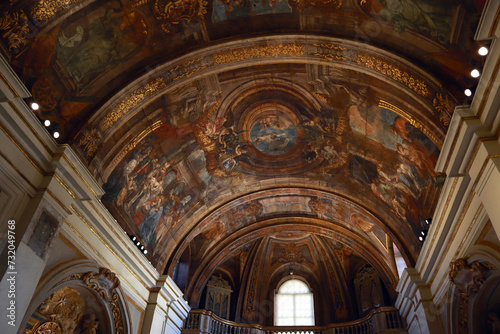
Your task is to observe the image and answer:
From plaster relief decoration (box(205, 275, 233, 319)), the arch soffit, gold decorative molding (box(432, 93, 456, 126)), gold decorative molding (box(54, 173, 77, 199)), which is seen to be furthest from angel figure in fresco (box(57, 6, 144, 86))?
plaster relief decoration (box(205, 275, 233, 319))

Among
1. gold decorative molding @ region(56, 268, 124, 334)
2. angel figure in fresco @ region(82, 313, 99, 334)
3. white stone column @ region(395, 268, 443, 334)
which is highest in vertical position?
white stone column @ region(395, 268, 443, 334)

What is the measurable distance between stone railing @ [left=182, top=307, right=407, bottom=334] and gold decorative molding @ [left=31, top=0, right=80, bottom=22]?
42.5 ft

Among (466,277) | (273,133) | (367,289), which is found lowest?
(466,277)

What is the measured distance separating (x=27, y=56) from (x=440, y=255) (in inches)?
469

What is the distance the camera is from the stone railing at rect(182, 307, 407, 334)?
15734mm

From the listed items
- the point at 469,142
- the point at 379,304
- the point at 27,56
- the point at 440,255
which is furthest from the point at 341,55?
the point at 379,304

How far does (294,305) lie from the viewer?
20.1 meters

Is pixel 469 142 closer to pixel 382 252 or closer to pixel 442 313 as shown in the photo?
pixel 442 313

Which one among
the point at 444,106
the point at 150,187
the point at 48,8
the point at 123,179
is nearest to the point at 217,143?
the point at 150,187

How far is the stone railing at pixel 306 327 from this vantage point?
15734mm

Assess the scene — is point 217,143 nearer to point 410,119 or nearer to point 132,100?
point 132,100

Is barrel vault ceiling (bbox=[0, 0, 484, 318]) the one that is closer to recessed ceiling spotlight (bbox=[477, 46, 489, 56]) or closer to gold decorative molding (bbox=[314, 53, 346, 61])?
gold decorative molding (bbox=[314, 53, 346, 61])

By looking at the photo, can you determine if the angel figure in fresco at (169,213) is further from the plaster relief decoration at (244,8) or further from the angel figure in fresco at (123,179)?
the plaster relief decoration at (244,8)

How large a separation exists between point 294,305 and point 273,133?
415 inches
